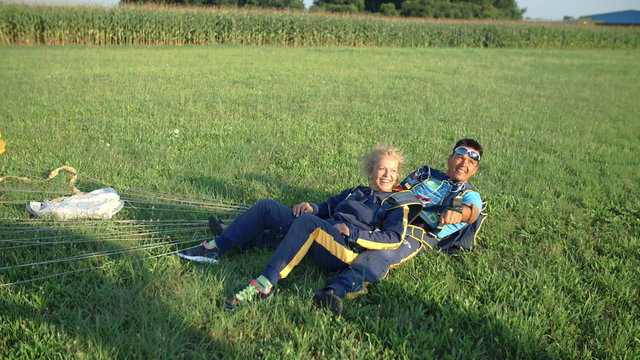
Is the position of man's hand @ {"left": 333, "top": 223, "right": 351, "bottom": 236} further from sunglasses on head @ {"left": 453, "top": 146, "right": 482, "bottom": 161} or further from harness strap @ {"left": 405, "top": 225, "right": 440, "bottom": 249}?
sunglasses on head @ {"left": 453, "top": 146, "right": 482, "bottom": 161}

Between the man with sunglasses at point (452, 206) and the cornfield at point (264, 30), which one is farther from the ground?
the cornfield at point (264, 30)

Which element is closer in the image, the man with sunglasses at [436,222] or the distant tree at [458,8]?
the man with sunglasses at [436,222]

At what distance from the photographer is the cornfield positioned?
76.2 feet

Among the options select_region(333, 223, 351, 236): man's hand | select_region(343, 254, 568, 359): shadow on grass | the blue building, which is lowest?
select_region(343, 254, 568, 359): shadow on grass


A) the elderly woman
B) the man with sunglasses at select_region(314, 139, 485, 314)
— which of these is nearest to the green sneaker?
the elderly woman

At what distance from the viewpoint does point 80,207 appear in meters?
4.11

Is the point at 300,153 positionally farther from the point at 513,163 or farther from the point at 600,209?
the point at 600,209

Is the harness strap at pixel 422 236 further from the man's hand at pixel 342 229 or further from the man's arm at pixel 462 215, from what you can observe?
the man's hand at pixel 342 229

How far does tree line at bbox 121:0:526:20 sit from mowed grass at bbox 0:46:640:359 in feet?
157

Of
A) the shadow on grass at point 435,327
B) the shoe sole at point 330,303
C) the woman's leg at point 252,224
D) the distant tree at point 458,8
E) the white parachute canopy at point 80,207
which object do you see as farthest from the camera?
the distant tree at point 458,8

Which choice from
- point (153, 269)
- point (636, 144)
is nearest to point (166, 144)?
point (153, 269)

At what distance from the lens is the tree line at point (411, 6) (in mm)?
58156

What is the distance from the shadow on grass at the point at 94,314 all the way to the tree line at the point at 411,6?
2167 inches

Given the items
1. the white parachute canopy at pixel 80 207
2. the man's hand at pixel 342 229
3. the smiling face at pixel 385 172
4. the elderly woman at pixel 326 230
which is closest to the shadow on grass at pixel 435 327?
the elderly woman at pixel 326 230
